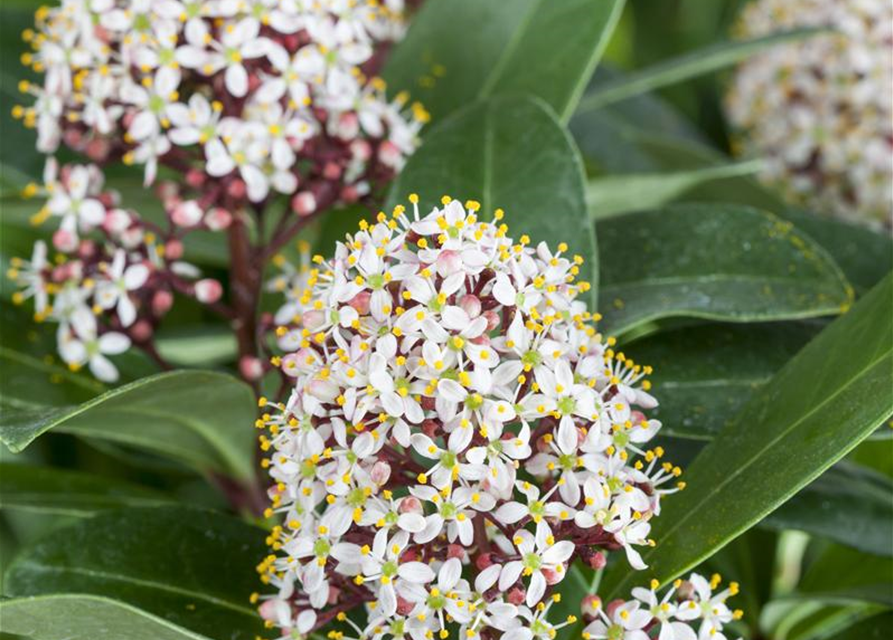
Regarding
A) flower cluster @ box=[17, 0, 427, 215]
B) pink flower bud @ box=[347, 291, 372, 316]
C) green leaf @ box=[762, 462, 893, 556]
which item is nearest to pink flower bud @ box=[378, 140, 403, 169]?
flower cluster @ box=[17, 0, 427, 215]

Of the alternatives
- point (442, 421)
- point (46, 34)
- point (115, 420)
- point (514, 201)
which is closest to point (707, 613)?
point (442, 421)

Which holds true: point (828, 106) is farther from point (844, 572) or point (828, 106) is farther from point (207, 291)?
point (207, 291)

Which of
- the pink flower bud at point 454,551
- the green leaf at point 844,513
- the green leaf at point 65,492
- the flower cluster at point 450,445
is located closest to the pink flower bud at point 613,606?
the flower cluster at point 450,445

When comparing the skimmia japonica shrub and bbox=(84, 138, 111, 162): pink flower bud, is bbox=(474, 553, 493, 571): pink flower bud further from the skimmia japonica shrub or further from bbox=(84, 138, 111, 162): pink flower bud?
bbox=(84, 138, 111, 162): pink flower bud

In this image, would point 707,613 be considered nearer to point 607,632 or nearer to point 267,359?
point 607,632

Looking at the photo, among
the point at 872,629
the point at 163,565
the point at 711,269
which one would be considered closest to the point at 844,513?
the point at 872,629

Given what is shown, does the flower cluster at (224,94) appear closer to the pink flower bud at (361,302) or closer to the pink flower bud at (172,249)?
the pink flower bud at (172,249)
